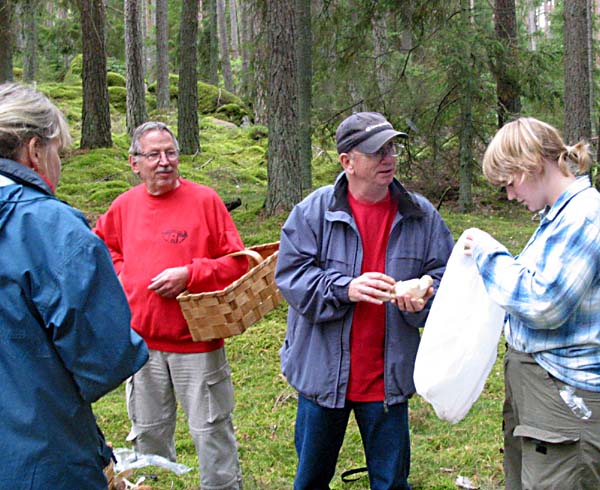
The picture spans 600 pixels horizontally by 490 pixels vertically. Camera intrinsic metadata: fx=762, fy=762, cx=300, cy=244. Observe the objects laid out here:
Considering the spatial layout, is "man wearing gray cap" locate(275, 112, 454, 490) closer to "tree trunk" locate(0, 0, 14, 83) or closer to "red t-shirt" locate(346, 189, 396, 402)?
"red t-shirt" locate(346, 189, 396, 402)

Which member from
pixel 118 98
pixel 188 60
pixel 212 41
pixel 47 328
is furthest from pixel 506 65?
pixel 212 41

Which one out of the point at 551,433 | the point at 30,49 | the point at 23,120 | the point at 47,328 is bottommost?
the point at 551,433

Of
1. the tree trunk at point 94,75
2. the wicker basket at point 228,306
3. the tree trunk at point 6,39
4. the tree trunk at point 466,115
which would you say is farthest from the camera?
the tree trunk at point 94,75

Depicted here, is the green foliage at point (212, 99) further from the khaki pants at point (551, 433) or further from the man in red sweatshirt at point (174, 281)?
the khaki pants at point (551, 433)

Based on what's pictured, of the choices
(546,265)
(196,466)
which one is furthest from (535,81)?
(546,265)

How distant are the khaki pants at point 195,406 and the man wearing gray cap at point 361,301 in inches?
30.1

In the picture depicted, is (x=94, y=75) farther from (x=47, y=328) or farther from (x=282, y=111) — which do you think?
(x=47, y=328)

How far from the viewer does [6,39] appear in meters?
14.7

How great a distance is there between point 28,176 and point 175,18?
126 ft

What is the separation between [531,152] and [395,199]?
2.54 feet

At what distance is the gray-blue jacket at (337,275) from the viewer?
3.29 metres

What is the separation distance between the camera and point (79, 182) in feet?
46.4

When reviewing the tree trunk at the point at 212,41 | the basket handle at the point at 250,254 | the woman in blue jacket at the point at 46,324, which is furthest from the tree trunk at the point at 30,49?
the woman in blue jacket at the point at 46,324

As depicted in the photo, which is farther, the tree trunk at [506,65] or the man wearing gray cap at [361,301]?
the tree trunk at [506,65]
